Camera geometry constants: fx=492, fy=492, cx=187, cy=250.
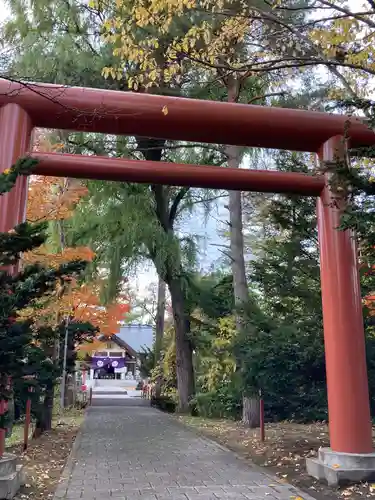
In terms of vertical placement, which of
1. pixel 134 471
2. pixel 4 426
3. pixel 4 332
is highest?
pixel 4 332

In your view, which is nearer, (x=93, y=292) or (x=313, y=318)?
(x=313, y=318)

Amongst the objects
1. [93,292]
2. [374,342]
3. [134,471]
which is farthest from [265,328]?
[93,292]

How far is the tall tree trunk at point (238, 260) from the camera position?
10859mm

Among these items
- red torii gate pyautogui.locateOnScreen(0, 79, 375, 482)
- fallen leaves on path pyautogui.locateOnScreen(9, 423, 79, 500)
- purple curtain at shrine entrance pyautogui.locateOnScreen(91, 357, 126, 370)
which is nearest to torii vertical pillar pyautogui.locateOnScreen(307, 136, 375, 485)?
red torii gate pyautogui.locateOnScreen(0, 79, 375, 482)

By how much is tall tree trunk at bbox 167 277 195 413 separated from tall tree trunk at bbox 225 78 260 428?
4629 mm

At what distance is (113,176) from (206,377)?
10.2 meters

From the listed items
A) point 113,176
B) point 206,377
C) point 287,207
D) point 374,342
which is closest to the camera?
point 113,176

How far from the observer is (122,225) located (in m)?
13.7

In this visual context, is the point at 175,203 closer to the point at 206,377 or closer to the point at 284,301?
the point at 206,377

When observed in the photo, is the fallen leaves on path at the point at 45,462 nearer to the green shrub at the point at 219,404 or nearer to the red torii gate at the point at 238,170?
the red torii gate at the point at 238,170

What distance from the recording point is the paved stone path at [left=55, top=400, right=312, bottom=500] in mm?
5395

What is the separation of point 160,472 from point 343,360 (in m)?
2.82

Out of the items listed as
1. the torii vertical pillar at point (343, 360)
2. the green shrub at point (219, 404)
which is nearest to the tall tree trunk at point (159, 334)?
the green shrub at point (219, 404)

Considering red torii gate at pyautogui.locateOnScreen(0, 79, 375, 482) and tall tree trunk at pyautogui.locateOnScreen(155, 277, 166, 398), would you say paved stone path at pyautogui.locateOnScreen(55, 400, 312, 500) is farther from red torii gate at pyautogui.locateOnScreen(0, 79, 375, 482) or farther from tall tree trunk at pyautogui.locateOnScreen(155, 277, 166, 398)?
tall tree trunk at pyautogui.locateOnScreen(155, 277, 166, 398)
